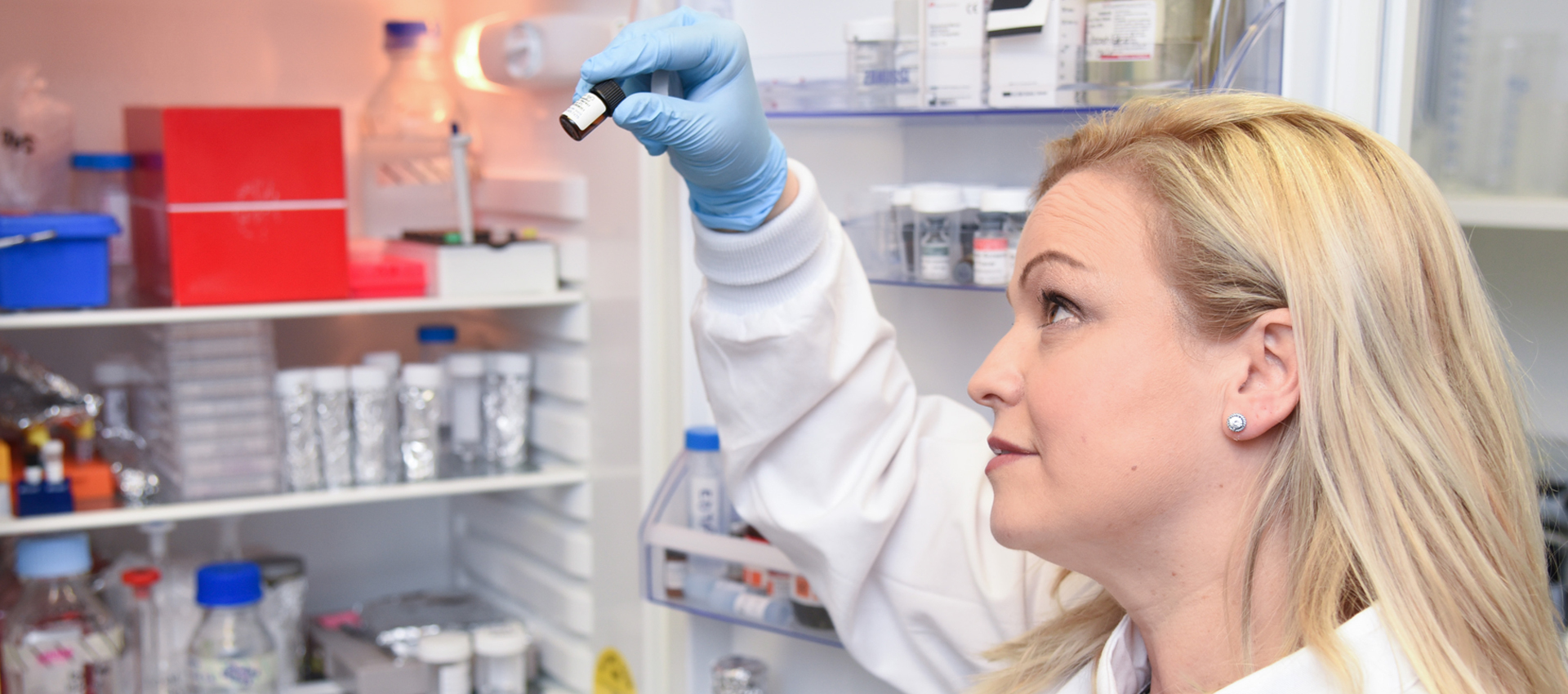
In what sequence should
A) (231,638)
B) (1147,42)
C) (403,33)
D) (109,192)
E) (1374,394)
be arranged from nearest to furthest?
1. (1374,394)
2. (1147,42)
3. (231,638)
4. (109,192)
5. (403,33)

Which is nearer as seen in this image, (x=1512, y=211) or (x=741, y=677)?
(x=1512, y=211)

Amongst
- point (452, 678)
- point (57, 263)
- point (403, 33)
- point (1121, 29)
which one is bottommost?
point (452, 678)

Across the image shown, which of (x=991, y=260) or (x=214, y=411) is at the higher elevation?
(x=991, y=260)

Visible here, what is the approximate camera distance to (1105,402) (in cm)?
86

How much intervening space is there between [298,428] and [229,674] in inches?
Answer: 13.6

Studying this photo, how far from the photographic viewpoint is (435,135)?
6.78 ft

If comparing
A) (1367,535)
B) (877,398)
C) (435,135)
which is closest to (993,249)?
(877,398)

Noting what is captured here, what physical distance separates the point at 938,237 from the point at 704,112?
13.5 inches

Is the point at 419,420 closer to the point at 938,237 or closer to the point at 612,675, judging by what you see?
the point at 612,675

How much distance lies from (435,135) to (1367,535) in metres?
1.67

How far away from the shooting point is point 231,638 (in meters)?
1.75

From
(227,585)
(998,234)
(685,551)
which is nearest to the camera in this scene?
(998,234)

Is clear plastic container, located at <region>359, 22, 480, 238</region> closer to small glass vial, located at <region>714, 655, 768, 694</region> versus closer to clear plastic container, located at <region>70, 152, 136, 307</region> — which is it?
clear plastic container, located at <region>70, 152, 136, 307</region>

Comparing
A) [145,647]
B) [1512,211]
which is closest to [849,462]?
[1512,211]
